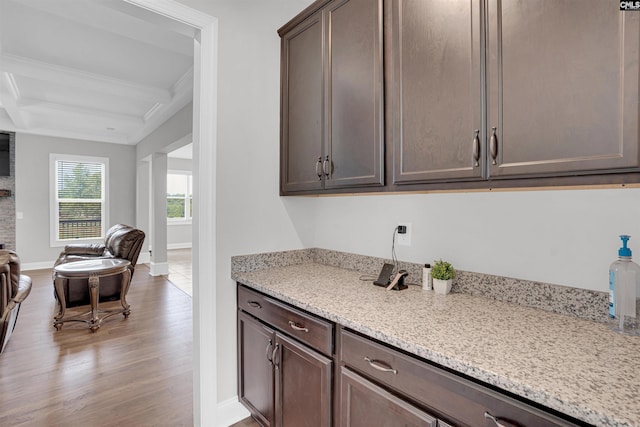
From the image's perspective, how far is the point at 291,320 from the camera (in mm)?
1449

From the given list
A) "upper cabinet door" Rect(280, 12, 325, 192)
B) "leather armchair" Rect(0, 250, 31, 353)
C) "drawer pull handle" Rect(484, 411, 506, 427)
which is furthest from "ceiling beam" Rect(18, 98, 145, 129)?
"drawer pull handle" Rect(484, 411, 506, 427)

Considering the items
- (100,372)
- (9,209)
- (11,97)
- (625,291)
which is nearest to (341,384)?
(625,291)

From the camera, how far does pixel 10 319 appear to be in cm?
281

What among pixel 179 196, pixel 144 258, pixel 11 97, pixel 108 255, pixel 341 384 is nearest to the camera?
pixel 341 384

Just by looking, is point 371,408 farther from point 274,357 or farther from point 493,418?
point 274,357

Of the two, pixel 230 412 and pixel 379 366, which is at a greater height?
pixel 379 366

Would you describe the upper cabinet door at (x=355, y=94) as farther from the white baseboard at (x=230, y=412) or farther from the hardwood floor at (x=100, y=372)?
the hardwood floor at (x=100, y=372)

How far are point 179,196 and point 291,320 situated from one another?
864 centimetres

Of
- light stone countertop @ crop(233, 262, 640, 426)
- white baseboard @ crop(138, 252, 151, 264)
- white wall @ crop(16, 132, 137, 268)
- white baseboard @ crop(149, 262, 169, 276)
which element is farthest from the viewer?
white baseboard @ crop(138, 252, 151, 264)

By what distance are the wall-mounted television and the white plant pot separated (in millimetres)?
7901

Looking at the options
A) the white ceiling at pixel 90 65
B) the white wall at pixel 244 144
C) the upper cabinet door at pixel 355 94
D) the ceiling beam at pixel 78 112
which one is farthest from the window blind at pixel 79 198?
the upper cabinet door at pixel 355 94

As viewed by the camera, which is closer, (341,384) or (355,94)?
(341,384)

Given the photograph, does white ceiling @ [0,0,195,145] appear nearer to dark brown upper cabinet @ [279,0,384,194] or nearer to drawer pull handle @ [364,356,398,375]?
dark brown upper cabinet @ [279,0,384,194]

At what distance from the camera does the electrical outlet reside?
5.60 ft
